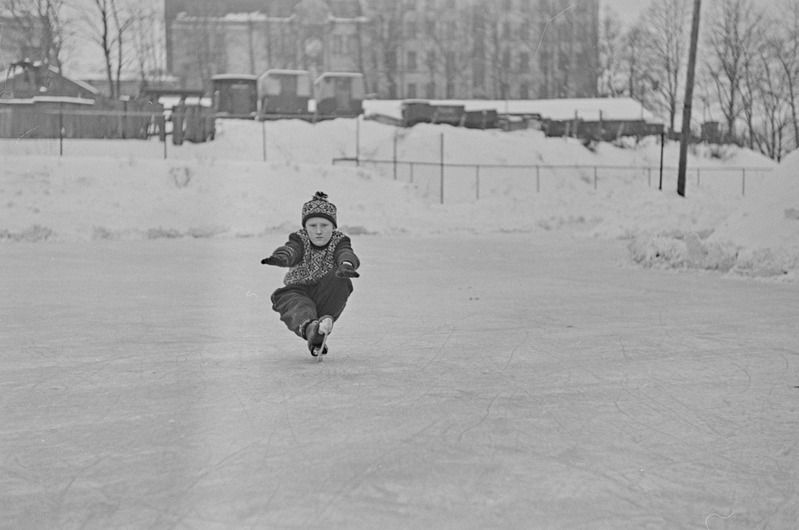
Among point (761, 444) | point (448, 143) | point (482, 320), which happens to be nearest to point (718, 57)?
point (448, 143)

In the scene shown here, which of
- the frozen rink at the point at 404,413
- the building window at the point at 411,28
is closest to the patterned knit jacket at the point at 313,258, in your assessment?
the frozen rink at the point at 404,413

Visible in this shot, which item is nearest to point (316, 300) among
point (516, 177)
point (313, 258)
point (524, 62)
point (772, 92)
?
point (313, 258)

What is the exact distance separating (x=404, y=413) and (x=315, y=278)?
61.1 inches

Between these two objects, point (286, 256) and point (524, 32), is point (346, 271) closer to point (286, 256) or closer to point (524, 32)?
point (286, 256)

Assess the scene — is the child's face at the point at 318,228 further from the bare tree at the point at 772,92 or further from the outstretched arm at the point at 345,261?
the bare tree at the point at 772,92

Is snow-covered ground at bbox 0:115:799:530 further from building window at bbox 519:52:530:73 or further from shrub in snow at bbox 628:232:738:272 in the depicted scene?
building window at bbox 519:52:530:73

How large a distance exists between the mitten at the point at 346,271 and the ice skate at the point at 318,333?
32 cm

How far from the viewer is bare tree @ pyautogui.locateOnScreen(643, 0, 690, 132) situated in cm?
4709

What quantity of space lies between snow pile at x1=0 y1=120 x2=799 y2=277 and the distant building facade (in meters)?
12.4

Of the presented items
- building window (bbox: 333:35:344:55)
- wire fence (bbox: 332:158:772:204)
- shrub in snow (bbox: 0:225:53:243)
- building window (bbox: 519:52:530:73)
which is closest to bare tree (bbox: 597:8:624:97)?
building window (bbox: 519:52:530:73)

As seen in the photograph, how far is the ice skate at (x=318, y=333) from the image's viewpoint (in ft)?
19.6

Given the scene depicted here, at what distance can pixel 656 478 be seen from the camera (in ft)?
12.5

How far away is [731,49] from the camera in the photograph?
53.8 metres

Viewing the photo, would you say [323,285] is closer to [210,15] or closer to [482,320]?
[482,320]
